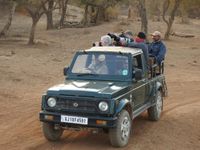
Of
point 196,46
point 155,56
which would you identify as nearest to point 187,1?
point 196,46

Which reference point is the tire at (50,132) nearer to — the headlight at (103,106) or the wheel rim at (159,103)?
the headlight at (103,106)

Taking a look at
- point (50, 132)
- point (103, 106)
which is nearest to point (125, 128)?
point (103, 106)

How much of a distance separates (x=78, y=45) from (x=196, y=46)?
753cm

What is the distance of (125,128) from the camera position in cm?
925

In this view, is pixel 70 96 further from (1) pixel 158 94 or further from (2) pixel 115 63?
(1) pixel 158 94

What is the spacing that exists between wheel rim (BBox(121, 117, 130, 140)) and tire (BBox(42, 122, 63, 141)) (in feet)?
3.95

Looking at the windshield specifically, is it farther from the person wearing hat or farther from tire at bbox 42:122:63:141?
the person wearing hat

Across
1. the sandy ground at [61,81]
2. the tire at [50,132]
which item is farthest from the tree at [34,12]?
the tire at [50,132]

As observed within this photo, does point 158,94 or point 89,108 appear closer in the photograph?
point 89,108

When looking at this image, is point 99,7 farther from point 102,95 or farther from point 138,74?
point 102,95

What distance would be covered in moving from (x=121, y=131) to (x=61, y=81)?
29.1ft

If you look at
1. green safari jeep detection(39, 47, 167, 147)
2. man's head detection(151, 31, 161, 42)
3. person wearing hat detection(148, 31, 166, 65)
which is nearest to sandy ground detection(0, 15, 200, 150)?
green safari jeep detection(39, 47, 167, 147)

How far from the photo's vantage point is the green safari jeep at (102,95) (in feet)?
29.0

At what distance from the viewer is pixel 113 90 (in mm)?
A: 9141
